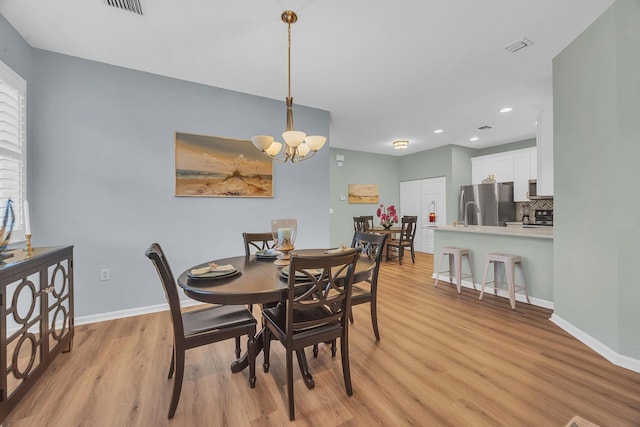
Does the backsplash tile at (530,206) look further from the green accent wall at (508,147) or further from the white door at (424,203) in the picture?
the white door at (424,203)

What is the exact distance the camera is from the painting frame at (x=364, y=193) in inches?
271

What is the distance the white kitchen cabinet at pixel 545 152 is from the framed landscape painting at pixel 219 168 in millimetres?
3555

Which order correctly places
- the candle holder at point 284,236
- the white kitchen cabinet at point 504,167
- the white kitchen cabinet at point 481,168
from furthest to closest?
the white kitchen cabinet at point 481,168, the white kitchen cabinet at point 504,167, the candle holder at point 284,236

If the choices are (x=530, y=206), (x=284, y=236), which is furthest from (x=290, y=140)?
(x=530, y=206)

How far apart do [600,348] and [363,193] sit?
209 inches

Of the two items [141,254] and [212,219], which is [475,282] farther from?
[141,254]

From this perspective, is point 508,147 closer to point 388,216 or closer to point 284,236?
Answer: point 388,216

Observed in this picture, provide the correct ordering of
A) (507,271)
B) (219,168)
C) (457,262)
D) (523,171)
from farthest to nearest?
(523,171)
(457,262)
(219,168)
(507,271)

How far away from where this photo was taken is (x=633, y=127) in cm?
192

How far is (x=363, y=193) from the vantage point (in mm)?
7039

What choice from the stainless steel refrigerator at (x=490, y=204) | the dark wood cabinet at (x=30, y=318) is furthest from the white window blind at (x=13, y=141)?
the stainless steel refrigerator at (x=490, y=204)

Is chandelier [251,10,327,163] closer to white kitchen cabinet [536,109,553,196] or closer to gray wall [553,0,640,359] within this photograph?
gray wall [553,0,640,359]

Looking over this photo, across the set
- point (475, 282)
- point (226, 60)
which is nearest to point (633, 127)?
point (475, 282)

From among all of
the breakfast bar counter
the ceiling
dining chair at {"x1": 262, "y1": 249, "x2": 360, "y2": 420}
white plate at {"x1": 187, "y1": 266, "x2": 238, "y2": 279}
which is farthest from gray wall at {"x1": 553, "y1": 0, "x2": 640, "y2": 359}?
white plate at {"x1": 187, "y1": 266, "x2": 238, "y2": 279}
